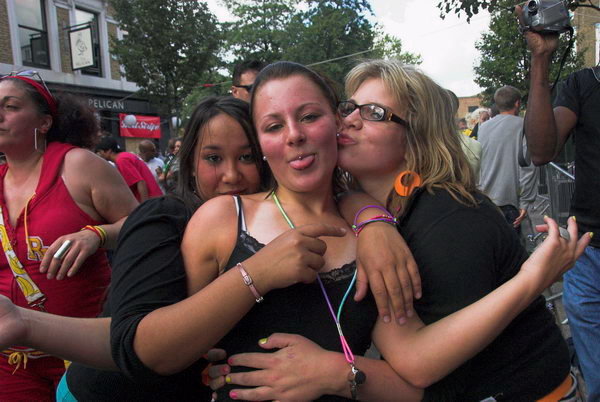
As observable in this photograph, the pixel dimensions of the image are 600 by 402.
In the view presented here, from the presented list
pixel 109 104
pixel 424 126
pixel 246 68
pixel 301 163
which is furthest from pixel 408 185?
pixel 109 104

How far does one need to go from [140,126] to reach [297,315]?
20240mm

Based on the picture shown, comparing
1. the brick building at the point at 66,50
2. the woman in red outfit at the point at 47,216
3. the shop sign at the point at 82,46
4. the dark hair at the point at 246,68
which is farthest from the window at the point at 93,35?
the woman in red outfit at the point at 47,216

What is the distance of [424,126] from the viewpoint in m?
1.84

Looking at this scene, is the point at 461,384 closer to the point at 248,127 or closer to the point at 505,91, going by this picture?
the point at 248,127

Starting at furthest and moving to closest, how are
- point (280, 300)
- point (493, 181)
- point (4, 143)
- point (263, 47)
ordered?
point (263, 47), point (493, 181), point (4, 143), point (280, 300)

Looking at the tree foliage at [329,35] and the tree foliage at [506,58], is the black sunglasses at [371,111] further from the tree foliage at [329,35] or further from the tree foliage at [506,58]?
the tree foliage at [329,35]

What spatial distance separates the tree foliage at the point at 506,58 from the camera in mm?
20219

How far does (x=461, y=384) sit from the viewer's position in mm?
1598

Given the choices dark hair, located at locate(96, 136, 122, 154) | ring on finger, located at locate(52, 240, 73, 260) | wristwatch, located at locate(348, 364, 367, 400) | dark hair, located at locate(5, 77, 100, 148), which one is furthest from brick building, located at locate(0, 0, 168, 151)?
wristwatch, located at locate(348, 364, 367, 400)

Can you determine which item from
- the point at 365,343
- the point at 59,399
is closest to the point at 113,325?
the point at 59,399

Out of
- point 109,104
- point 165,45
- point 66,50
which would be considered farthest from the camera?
point 109,104

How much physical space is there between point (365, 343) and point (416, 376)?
0.19m

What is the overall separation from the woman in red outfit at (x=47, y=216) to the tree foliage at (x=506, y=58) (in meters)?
20.3

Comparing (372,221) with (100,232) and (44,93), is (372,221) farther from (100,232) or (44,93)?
(44,93)
